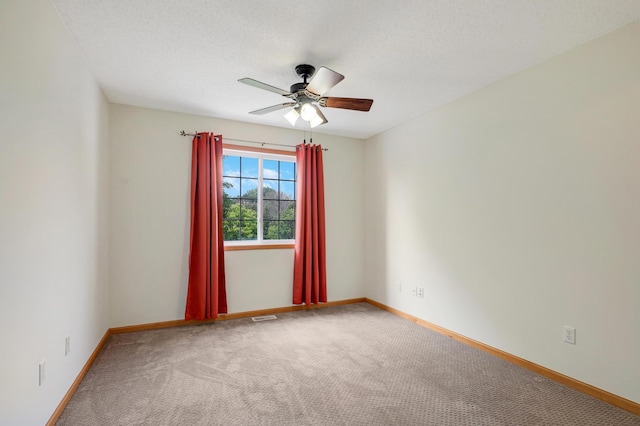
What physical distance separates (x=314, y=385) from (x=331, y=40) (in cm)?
255

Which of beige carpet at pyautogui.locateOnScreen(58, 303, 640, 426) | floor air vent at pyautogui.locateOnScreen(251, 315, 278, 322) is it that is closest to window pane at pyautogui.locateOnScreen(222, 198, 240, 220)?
floor air vent at pyautogui.locateOnScreen(251, 315, 278, 322)

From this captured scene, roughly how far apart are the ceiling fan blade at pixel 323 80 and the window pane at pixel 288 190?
6.93 feet

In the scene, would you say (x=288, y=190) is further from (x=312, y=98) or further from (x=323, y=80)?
(x=323, y=80)

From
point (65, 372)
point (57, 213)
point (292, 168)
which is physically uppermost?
point (292, 168)

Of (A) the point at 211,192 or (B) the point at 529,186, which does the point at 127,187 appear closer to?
(A) the point at 211,192

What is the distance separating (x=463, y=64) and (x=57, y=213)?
10.4 feet

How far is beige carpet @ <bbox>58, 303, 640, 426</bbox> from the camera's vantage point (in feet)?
6.52

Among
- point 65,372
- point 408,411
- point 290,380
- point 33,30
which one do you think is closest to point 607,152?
point 408,411

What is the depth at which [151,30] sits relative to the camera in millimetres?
2182

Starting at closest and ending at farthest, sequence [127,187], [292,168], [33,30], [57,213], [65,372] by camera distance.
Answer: [33,30], [57,213], [65,372], [127,187], [292,168]

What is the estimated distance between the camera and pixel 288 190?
14.9 feet

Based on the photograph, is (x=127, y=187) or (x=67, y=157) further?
(x=127, y=187)

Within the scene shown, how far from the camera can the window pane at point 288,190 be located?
4508mm

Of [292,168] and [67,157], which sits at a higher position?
[292,168]
